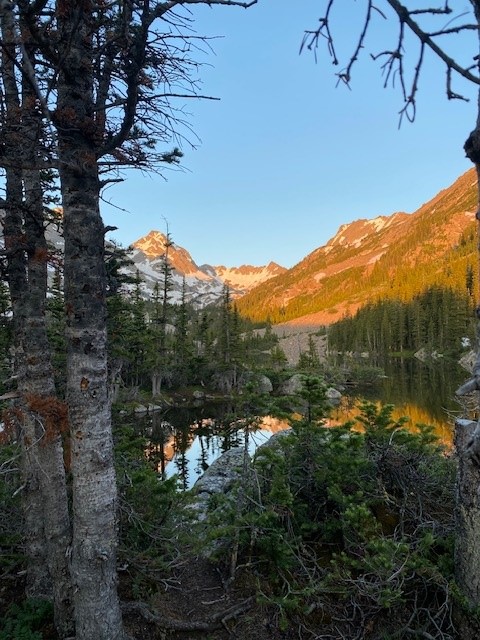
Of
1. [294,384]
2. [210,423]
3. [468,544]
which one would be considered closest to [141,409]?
[210,423]

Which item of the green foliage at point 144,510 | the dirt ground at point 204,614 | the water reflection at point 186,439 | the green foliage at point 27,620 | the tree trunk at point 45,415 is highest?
the tree trunk at point 45,415

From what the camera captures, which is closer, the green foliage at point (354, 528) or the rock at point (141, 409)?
the green foliage at point (354, 528)

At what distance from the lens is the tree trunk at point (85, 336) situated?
2.72 metres

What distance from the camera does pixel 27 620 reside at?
3609 millimetres

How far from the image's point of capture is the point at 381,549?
3549 mm

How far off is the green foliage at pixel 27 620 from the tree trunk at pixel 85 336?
118cm

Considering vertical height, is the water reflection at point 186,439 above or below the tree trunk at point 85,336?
below

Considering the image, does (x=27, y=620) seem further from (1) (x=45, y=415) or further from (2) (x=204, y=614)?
(1) (x=45, y=415)

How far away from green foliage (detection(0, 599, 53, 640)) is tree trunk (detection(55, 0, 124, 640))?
1.18 m

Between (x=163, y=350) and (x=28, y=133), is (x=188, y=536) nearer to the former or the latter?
(x=28, y=133)

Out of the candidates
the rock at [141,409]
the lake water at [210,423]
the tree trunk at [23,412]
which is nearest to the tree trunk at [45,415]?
the tree trunk at [23,412]

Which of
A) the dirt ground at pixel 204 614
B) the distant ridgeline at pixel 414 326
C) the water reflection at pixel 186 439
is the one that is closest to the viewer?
the dirt ground at pixel 204 614

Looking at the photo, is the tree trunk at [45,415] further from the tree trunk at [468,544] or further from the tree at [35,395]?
the tree trunk at [468,544]

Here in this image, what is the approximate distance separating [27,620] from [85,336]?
119 inches
